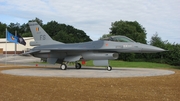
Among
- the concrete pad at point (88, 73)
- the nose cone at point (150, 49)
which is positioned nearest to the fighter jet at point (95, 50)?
the nose cone at point (150, 49)

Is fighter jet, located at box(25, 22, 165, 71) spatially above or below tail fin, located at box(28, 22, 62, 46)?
below

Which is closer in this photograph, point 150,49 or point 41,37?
point 150,49

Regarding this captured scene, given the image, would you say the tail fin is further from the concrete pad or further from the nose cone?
the nose cone

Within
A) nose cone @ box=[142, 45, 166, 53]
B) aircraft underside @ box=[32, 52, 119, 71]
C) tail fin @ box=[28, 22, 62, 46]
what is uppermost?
tail fin @ box=[28, 22, 62, 46]

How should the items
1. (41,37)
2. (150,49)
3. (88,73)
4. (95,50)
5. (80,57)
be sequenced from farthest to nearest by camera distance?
1. (41,37)
2. (80,57)
3. (95,50)
4. (150,49)
5. (88,73)

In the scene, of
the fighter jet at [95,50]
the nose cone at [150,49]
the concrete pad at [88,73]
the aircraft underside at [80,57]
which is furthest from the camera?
the aircraft underside at [80,57]

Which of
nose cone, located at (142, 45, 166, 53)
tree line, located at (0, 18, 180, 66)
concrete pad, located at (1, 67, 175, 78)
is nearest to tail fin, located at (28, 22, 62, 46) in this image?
concrete pad, located at (1, 67, 175, 78)

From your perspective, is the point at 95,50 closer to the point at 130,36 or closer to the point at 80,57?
the point at 80,57

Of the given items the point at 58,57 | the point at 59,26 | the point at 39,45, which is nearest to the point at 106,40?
the point at 58,57

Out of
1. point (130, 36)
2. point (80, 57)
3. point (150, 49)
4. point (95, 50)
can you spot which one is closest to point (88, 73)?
point (95, 50)

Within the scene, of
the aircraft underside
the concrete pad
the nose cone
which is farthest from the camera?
the aircraft underside

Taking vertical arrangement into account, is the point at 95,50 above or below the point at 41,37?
below

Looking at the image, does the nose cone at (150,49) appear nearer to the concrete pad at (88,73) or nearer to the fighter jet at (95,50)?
the fighter jet at (95,50)

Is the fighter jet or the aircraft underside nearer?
the fighter jet
